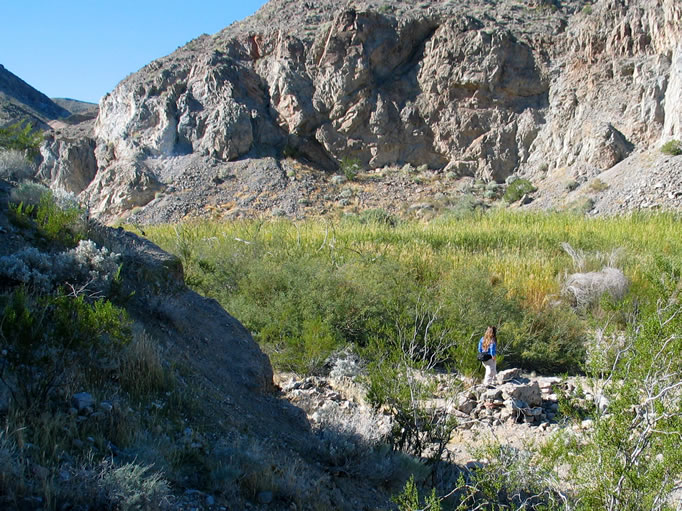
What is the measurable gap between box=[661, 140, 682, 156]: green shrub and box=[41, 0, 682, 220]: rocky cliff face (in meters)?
6.57

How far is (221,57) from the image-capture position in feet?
115

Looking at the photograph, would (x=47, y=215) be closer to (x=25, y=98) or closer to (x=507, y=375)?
(x=507, y=375)

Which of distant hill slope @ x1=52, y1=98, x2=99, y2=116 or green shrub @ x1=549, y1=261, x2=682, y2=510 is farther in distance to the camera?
distant hill slope @ x1=52, y1=98, x2=99, y2=116

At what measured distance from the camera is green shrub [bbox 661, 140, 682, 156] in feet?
74.4

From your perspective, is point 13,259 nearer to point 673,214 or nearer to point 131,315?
point 131,315

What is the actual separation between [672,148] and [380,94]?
1681 centimetres

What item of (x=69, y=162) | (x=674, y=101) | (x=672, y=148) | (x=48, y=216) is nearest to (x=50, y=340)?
(x=48, y=216)

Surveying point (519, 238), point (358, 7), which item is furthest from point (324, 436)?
point (358, 7)

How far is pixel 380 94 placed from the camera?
34.2m

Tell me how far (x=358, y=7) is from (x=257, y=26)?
23.1 ft

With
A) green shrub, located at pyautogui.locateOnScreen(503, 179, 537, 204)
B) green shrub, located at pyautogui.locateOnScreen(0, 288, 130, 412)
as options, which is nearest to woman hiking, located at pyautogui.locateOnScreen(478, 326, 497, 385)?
green shrub, located at pyautogui.locateOnScreen(0, 288, 130, 412)

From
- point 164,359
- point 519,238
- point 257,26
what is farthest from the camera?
point 257,26

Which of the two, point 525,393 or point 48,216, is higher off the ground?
point 48,216

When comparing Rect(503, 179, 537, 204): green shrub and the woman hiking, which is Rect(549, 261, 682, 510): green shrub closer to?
the woman hiking
